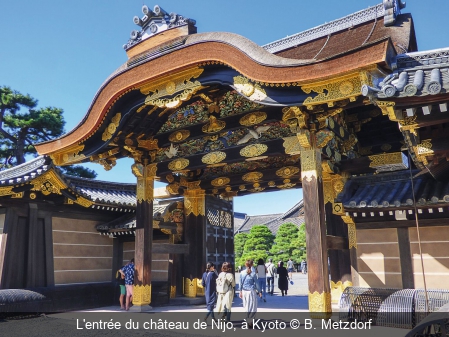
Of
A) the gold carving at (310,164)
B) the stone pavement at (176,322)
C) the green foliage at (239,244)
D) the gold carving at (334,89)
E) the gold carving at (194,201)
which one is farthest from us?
the green foliage at (239,244)

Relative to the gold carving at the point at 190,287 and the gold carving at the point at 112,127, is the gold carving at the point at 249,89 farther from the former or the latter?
the gold carving at the point at 190,287

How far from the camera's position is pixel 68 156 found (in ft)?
35.2

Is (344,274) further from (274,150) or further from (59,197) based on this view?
(59,197)

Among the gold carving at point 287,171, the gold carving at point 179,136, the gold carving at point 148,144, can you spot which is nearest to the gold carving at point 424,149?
the gold carving at point 287,171

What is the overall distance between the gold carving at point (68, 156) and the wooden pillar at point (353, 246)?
23.0ft

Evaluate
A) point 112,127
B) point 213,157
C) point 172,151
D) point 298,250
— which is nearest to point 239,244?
point 298,250

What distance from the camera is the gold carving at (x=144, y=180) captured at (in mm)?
10836

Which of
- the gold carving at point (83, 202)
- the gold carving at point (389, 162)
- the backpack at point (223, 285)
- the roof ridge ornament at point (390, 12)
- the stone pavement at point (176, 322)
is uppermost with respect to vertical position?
the roof ridge ornament at point (390, 12)

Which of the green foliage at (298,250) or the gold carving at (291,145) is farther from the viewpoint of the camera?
the green foliage at (298,250)

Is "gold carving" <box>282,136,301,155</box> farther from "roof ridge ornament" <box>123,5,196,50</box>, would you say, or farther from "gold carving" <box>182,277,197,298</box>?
"gold carving" <box>182,277,197,298</box>

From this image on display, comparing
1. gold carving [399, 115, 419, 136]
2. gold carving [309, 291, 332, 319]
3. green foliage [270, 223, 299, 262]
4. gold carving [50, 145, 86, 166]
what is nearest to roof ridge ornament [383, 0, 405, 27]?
gold carving [399, 115, 419, 136]

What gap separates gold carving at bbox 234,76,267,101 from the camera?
25.0 feet

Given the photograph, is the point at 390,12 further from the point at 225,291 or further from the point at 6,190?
the point at 6,190

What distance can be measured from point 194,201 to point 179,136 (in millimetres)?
3162
